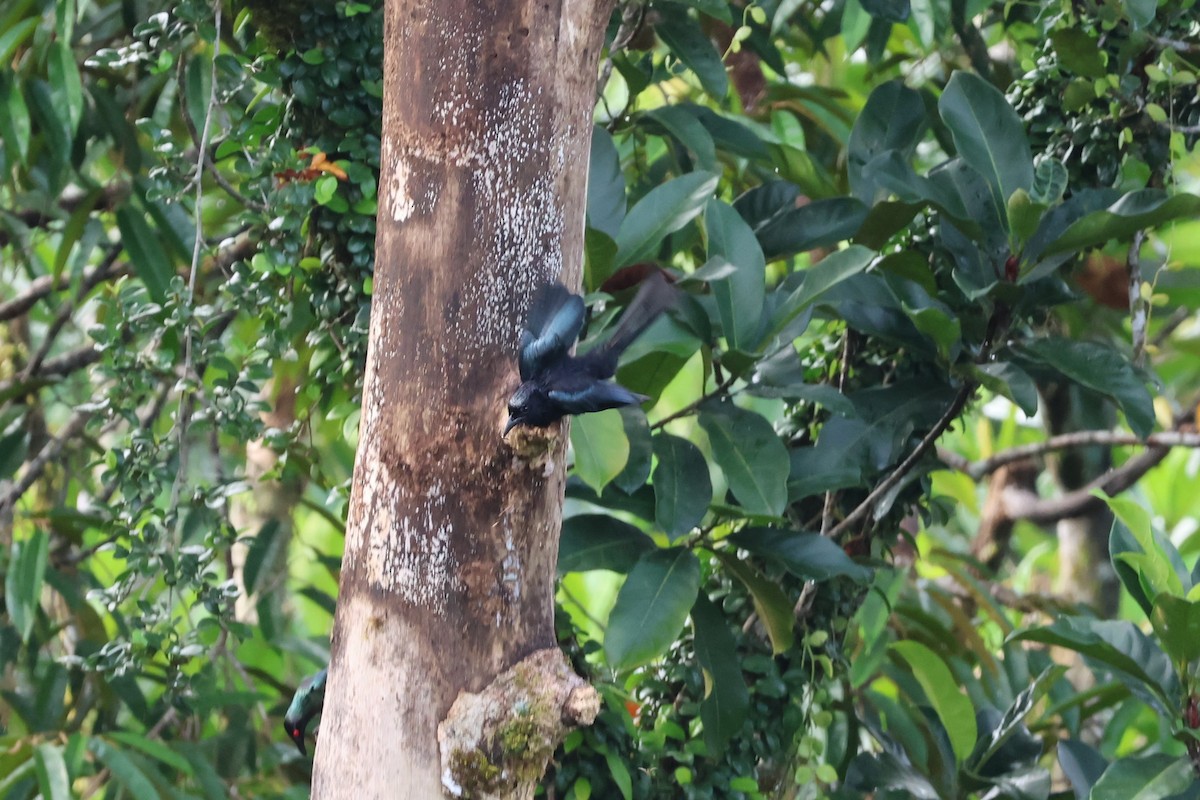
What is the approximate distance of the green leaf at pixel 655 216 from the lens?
4.18ft

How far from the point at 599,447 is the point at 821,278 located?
28cm

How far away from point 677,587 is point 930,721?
0.63 metres

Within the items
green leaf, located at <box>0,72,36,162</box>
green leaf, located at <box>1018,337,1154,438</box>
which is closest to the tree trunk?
green leaf, located at <box>1018,337,1154,438</box>

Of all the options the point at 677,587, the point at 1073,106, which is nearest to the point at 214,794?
the point at 677,587

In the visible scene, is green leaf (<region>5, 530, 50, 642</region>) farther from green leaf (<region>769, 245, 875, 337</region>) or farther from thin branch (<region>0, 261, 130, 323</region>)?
green leaf (<region>769, 245, 875, 337</region>)

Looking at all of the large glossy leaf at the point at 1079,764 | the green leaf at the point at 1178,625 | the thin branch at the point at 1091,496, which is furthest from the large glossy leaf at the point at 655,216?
the thin branch at the point at 1091,496

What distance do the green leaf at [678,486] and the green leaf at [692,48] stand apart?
484mm

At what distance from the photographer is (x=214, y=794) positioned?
5.24 feet

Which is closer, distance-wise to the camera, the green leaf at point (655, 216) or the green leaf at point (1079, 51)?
the green leaf at point (655, 216)

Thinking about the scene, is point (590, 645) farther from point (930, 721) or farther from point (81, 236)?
point (81, 236)

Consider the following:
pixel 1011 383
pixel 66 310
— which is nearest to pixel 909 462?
pixel 1011 383

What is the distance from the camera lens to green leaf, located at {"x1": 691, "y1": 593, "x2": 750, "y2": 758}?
1.32 meters

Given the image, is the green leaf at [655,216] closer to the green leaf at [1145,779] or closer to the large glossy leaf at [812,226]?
the large glossy leaf at [812,226]

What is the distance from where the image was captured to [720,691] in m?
1.31
